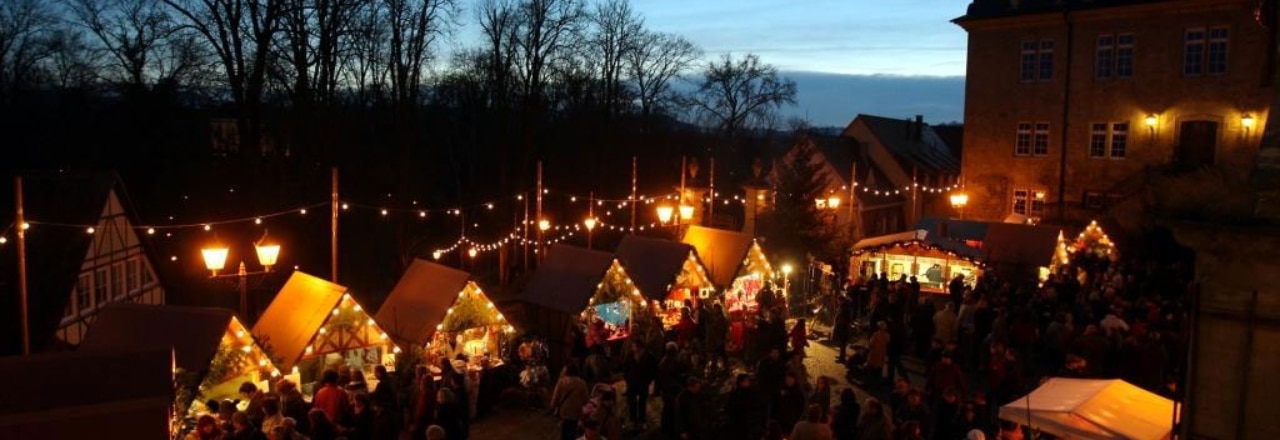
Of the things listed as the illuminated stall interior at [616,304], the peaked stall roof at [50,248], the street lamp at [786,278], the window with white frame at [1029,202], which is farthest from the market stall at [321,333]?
the window with white frame at [1029,202]

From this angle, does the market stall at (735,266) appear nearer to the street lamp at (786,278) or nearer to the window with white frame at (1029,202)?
the street lamp at (786,278)

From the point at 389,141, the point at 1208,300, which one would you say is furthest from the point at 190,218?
the point at 1208,300

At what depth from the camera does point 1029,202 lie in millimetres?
29656

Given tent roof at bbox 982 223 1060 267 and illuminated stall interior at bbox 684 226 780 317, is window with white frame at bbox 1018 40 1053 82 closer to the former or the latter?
tent roof at bbox 982 223 1060 267

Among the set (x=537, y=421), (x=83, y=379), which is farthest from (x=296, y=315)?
(x=83, y=379)

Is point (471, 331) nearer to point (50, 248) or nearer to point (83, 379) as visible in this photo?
point (83, 379)

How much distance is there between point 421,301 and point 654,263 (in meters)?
4.79

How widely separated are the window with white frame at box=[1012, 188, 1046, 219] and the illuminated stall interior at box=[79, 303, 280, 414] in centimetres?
2584

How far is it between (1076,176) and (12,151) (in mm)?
30520

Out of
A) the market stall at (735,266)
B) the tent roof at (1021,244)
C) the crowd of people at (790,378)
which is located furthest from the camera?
the tent roof at (1021,244)

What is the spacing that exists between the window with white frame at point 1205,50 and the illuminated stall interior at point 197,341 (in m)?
26.6

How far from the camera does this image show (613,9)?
3491cm

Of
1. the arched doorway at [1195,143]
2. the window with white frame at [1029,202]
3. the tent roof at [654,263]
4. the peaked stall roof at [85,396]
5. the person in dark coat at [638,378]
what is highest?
the arched doorway at [1195,143]

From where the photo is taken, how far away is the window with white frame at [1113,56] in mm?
27109
